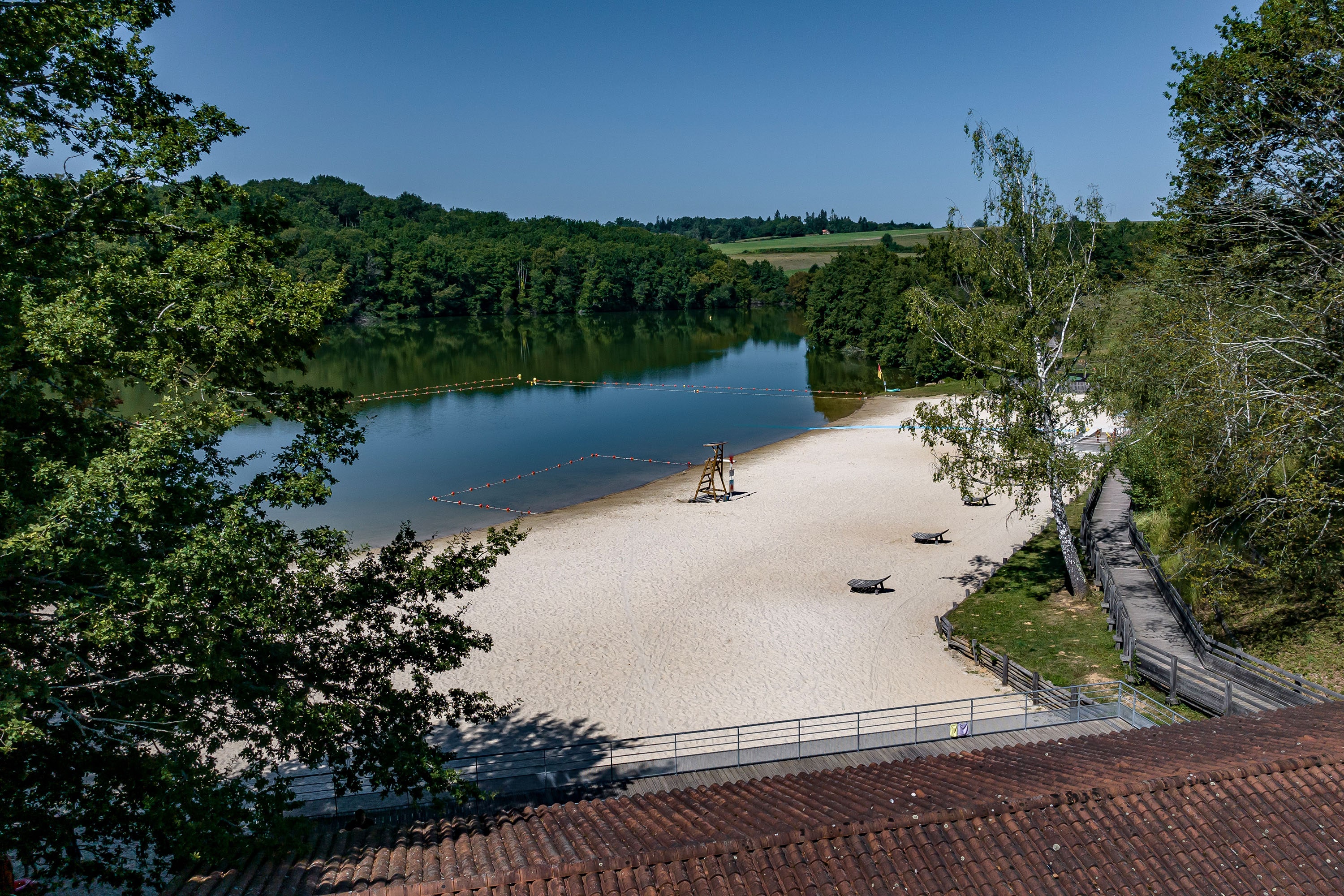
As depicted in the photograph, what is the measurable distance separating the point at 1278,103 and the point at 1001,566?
13.1 meters

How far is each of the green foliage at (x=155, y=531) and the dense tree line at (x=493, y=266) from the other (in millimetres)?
99213

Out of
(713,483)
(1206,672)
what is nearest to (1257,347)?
(1206,672)

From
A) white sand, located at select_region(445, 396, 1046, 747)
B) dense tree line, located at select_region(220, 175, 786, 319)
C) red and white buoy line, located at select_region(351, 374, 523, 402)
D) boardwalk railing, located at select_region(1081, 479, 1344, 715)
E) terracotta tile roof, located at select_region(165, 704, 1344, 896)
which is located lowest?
white sand, located at select_region(445, 396, 1046, 747)

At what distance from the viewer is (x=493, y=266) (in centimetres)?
13600

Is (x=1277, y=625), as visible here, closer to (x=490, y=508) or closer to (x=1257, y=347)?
(x=1257, y=347)

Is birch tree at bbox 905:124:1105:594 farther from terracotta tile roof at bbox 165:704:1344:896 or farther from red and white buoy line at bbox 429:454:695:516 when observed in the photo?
red and white buoy line at bbox 429:454:695:516

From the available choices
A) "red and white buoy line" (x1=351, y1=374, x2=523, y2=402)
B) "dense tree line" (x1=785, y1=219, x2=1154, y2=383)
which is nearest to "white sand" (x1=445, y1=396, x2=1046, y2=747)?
"dense tree line" (x1=785, y1=219, x2=1154, y2=383)

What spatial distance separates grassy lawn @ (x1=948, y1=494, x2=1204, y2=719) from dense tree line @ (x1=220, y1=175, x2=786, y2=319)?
94031 millimetres

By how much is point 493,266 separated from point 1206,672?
12922cm

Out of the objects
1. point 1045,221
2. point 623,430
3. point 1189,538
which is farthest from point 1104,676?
point 623,430

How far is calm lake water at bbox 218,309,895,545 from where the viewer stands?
127 feet

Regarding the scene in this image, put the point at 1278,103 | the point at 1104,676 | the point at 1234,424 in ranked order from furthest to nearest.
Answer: the point at 1278,103
the point at 1104,676
the point at 1234,424

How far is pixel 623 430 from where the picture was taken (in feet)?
177

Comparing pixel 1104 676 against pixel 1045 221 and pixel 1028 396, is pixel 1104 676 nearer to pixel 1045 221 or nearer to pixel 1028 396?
pixel 1028 396
